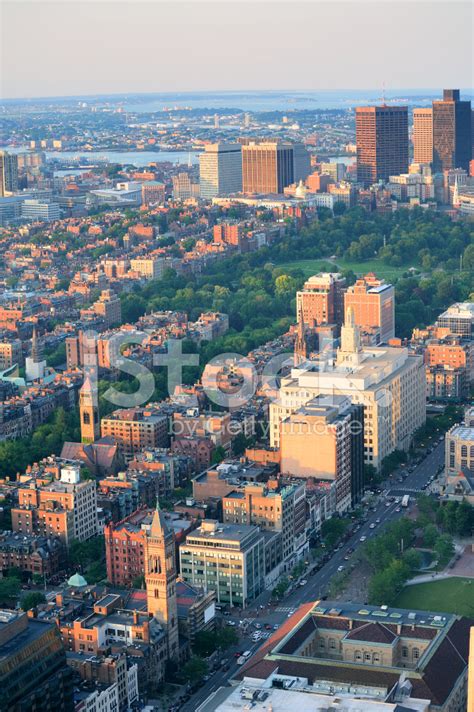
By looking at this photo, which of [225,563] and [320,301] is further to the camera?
[320,301]

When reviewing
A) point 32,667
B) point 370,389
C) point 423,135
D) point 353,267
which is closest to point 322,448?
point 370,389

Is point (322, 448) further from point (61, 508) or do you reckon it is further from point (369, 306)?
point (369, 306)

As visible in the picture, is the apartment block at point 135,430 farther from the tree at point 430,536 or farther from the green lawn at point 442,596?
the green lawn at point 442,596

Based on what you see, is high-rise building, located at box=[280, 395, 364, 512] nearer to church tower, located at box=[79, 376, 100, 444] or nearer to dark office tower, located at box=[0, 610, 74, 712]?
church tower, located at box=[79, 376, 100, 444]

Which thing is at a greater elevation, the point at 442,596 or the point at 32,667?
the point at 32,667

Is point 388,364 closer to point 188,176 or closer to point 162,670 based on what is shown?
point 162,670

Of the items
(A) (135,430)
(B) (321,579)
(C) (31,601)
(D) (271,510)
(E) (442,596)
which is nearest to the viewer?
(C) (31,601)

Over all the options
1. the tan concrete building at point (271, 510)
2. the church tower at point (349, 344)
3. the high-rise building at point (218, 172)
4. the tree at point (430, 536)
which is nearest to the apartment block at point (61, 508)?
the tan concrete building at point (271, 510)
